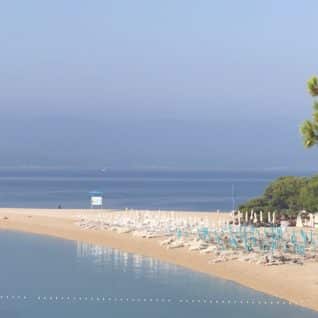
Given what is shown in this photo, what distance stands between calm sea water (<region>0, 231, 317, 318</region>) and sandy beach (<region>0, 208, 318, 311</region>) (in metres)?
0.57

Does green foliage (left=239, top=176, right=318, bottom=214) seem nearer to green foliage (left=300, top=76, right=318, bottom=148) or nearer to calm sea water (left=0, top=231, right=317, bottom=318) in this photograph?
calm sea water (left=0, top=231, right=317, bottom=318)

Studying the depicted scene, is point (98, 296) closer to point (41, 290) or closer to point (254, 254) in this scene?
point (41, 290)

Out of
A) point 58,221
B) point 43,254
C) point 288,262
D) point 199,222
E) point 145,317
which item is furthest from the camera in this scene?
point 58,221

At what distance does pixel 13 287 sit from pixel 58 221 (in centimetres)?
2334

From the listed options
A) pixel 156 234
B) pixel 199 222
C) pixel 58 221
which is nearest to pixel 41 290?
pixel 156 234

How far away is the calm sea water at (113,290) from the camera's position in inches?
942

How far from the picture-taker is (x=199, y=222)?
4350 centimetres

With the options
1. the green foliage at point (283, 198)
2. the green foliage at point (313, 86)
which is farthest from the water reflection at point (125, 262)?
the green foliage at point (313, 86)

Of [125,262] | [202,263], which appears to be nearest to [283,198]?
[125,262]

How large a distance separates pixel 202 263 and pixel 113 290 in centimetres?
546

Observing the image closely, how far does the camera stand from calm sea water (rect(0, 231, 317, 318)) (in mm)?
23938

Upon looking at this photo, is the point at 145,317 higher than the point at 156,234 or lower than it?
lower

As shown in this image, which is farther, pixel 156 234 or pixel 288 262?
pixel 156 234

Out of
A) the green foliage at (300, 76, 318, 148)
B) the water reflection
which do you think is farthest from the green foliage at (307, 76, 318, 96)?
the water reflection
